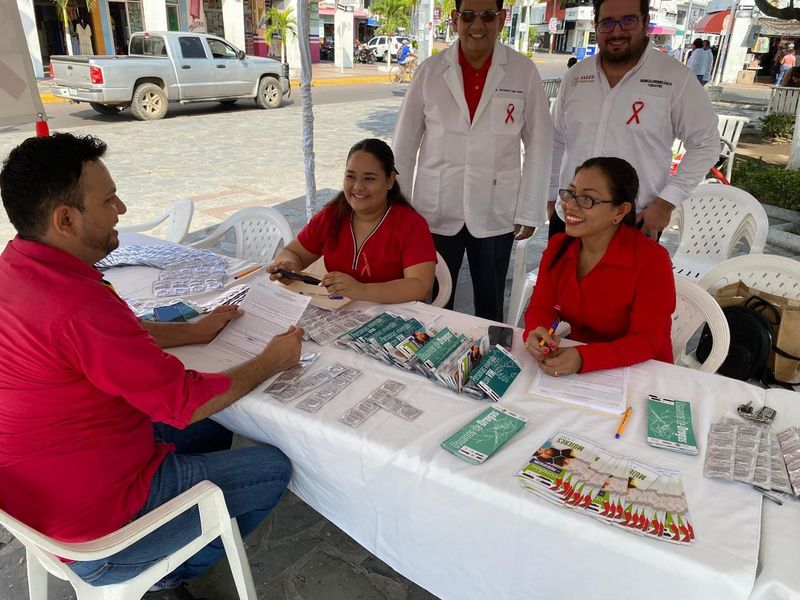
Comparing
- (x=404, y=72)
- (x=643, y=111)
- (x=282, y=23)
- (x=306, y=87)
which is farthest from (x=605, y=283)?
(x=404, y=72)

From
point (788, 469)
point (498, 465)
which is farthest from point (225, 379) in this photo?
point (788, 469)

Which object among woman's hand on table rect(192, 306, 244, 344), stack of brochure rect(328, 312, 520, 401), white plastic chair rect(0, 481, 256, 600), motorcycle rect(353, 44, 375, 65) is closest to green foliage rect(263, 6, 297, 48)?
motorcycle rect(353, 44, 375, 65)

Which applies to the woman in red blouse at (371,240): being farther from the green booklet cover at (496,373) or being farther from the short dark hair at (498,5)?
the short dark hair at (498,5)

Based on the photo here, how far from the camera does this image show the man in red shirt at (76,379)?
131cm

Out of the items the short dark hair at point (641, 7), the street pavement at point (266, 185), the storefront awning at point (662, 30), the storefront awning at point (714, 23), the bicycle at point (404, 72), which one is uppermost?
the storefront awning at point (662, 30)

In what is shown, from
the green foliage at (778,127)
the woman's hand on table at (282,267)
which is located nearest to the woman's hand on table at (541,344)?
the woman's hand on table at (282,267)

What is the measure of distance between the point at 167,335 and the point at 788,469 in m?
1.88

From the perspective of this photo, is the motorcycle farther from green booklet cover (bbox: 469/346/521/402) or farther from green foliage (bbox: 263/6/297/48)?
green booklet cover (bbox: 469/346/521/402)

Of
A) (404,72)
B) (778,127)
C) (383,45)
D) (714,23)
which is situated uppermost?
(714,23)

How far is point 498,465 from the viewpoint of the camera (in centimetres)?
135

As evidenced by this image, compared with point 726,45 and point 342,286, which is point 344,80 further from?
point 342,286

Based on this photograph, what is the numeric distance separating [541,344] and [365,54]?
103ft

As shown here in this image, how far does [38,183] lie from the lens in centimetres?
133

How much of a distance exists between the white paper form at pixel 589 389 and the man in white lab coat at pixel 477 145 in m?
1.38
